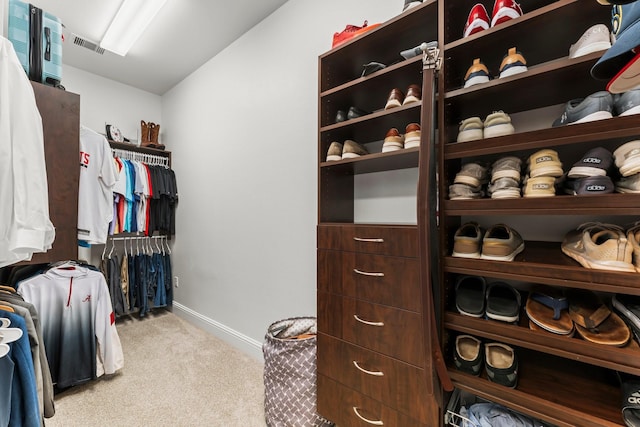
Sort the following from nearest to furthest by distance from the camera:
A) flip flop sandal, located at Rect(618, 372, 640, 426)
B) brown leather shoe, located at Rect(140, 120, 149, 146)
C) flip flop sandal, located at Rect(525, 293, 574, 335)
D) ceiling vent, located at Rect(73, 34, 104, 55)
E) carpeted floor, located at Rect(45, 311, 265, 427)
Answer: flip flop sandal, located at Rect(618, 372, 640, 426), flip flop sandal, located at Rect(525, 293, 574, 335), carpeted floor, located at Rect(45, 311, 265, 427), ceiling vent, located at Rect(73, 34, 104, 55), brown leather shoe, located at Rect(140, 120, 149, 146)

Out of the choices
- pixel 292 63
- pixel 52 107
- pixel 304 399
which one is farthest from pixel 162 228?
pixel 304 399

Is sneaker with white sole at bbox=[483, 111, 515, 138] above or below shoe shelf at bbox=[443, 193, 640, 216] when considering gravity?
above

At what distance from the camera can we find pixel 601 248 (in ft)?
2.56

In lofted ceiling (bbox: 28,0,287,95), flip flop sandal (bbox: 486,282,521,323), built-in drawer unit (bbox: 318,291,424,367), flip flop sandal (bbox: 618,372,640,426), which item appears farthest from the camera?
lofted ceiling (bbox: 28,0,287,95)

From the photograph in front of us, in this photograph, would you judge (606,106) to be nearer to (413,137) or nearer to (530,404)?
(413,137)

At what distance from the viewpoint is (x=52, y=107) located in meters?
1.46

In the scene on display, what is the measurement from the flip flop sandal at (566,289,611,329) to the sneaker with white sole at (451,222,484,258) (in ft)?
1.03

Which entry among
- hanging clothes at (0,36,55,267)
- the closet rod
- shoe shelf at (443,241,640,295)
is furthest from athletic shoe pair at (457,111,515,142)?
the closet rod

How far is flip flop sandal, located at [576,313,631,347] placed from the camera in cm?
76

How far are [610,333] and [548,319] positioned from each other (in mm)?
136

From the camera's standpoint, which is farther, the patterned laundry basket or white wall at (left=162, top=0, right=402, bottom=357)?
white wall at (left=162, top=0, right=402, bottom=357)

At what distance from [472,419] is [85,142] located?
2.90 meters

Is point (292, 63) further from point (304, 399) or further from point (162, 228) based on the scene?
point (162, 228)

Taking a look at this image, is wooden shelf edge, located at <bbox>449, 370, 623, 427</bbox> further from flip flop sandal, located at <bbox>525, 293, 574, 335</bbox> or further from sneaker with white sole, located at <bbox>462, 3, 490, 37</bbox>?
sneaker with white sole, located at <bbox>462, 3, 490, 37</bbox>
